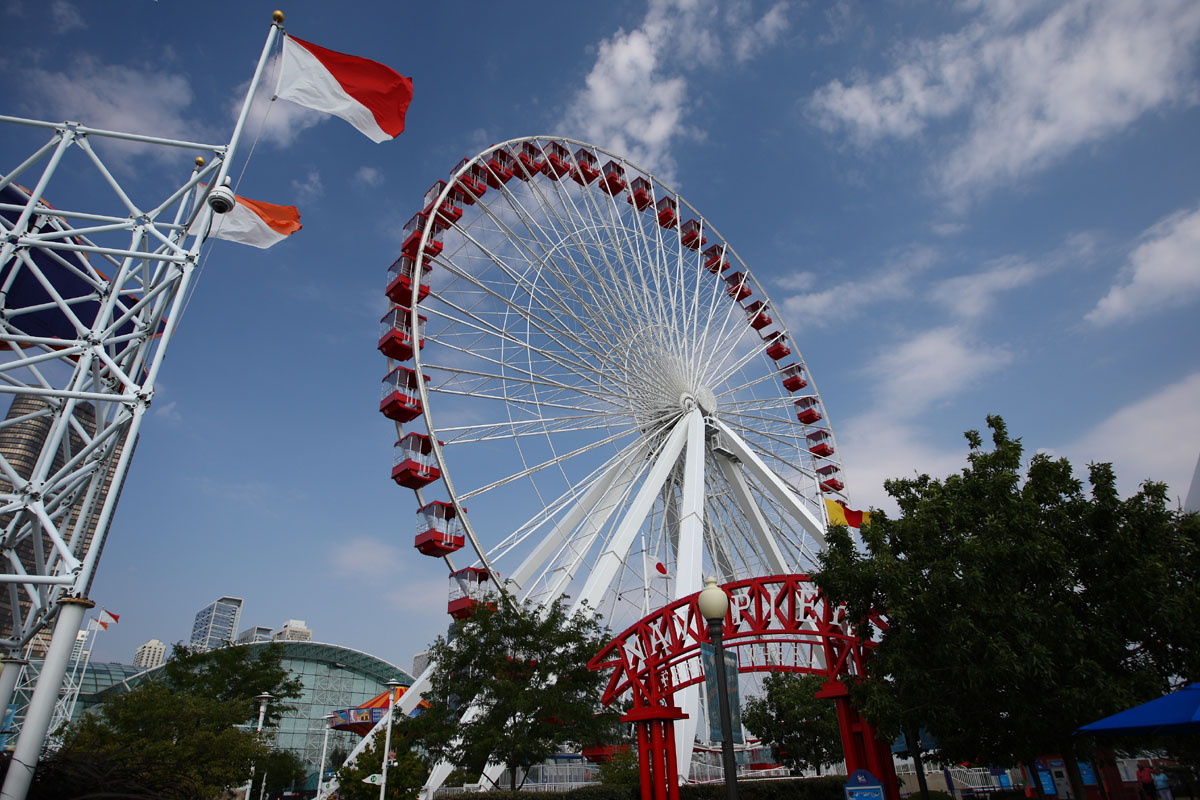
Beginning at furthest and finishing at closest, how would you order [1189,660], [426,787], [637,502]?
[637,502], [426,787], [1189,660]

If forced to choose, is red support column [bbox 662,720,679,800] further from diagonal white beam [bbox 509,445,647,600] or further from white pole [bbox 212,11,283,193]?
white pole [bbox 212,11,283,193]

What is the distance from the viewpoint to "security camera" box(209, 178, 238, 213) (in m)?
9.77

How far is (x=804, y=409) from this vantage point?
122 feet

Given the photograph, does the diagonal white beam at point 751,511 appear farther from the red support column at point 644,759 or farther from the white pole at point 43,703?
the white pole at point 43,703

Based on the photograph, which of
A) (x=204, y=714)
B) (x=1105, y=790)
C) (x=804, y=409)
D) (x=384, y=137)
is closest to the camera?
(x=384, y=137)

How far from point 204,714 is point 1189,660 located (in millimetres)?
25552

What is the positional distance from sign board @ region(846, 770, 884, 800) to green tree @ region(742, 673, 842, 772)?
19139mm

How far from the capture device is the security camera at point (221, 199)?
32.1 ft

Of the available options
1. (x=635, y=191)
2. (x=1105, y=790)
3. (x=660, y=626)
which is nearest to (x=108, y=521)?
(x=660, y=626)

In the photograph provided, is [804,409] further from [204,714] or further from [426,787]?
[204,714]

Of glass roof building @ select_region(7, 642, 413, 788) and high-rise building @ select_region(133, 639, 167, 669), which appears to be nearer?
glass roof building @ select_region(7, 642, 413, 788)

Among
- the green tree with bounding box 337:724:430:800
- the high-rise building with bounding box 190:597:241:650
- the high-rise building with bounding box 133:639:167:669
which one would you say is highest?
the high-rise building with bounding box 190:597:241:650

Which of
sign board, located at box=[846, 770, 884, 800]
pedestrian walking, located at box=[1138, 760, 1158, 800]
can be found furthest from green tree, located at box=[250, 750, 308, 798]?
pedestrian walking, located at box=[1138, 760, 1158, 800]

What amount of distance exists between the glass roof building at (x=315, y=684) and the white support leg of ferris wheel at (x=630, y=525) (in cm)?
4411
